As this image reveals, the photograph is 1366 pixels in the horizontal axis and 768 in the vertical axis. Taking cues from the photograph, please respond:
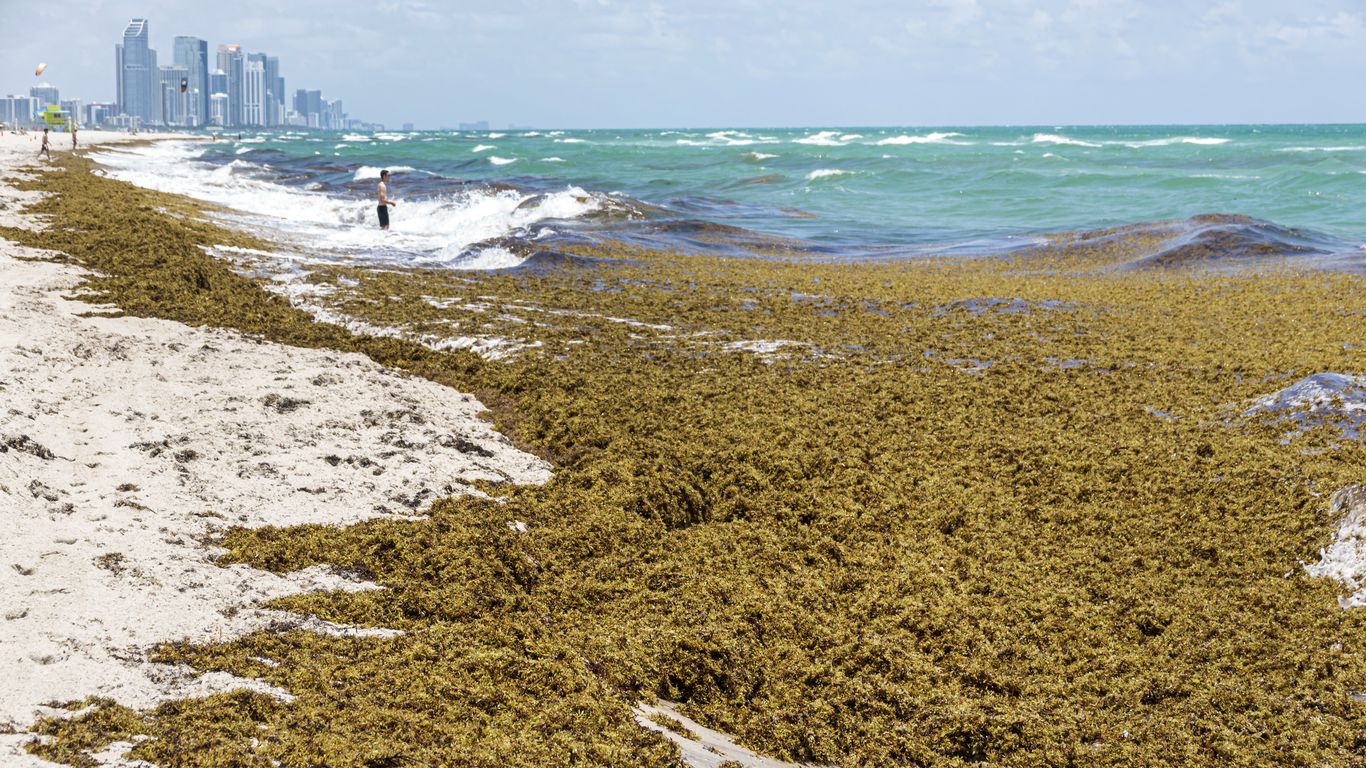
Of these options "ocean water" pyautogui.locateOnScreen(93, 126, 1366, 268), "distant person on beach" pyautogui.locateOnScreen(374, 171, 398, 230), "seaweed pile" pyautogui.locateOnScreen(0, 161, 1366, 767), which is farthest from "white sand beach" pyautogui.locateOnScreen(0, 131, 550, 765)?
"distant person on beach" pyautogui.locateOnScreen(374, 171, 398, 230)

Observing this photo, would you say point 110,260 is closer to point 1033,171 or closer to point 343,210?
point 343,210

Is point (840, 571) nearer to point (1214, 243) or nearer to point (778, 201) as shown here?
point (1214, 243)

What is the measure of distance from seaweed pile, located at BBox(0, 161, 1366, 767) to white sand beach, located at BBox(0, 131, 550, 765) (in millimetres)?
207

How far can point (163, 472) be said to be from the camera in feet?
17.4

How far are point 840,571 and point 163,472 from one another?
11.4 ft

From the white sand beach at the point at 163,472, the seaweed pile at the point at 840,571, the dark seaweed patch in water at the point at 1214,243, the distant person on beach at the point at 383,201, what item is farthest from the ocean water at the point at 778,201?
the seaweed pile at the point at 840,571

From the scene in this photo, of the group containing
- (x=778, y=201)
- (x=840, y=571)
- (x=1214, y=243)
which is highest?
(x=778, y=201)

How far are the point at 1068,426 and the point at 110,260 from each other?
31.7 ft

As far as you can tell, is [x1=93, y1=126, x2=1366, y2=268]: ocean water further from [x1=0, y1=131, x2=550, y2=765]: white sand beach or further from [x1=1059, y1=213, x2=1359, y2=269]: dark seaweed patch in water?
[x1=0, y1=131, x2=550, y2=765]: white sand beach

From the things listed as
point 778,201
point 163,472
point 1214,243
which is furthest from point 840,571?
point 778,201

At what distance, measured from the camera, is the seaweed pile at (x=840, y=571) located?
350 cm

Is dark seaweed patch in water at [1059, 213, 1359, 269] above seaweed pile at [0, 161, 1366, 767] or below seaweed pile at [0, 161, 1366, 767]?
above

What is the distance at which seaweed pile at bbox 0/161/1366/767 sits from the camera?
11.5ft

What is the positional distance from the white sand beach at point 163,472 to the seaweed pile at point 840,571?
21 cm
